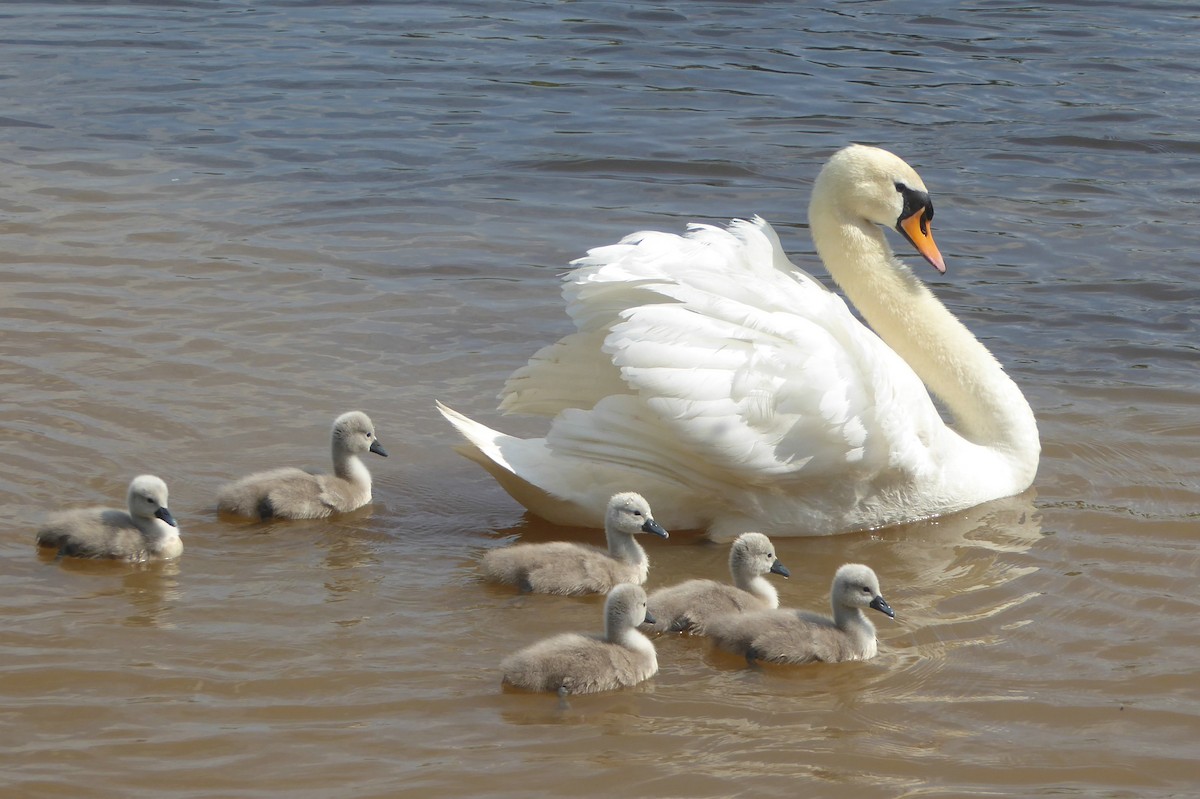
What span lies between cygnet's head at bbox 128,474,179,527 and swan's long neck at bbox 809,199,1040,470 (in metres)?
3.09

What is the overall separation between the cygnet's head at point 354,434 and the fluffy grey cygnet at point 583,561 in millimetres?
984

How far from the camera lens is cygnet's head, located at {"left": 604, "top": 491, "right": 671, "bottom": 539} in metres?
6.27

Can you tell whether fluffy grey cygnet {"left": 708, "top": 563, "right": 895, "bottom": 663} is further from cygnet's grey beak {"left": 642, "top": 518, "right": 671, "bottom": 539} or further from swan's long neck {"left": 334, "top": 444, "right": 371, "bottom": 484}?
swan's long neck {"left": 334, "top": 444, "right": 371, "bottom": 484}

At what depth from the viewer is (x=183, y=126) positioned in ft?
41.7

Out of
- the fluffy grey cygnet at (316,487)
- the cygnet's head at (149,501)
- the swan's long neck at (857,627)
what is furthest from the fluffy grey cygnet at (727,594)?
the cygnet's head at (149,501)

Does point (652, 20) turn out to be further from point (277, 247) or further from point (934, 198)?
point (277, 247)

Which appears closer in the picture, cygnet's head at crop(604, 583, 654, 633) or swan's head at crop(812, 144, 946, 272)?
cygnet's head at crop(604, 583, 654, 633)

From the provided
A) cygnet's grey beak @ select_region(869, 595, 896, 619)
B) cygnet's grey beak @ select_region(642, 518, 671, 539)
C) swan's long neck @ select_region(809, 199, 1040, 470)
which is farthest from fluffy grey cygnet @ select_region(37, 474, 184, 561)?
swan's long neck @ select_region(809, 199, 1040, 470)

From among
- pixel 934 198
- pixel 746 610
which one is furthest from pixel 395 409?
pixel 934 198

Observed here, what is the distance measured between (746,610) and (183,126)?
8231mm

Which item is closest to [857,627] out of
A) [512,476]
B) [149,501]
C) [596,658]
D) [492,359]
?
[596,658]

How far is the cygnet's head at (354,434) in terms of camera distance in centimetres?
702

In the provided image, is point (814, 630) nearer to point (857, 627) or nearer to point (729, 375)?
point (857, 627)

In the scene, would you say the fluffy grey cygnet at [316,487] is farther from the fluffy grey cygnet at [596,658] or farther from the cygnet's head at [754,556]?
the cygnet's head at [754,556]
